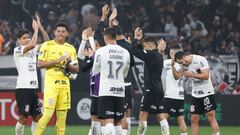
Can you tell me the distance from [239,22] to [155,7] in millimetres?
3166

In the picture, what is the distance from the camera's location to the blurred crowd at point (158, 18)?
28109 mm

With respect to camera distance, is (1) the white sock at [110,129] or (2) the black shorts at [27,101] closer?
(1) the white sock at [110,129]

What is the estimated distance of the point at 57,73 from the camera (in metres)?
16.6

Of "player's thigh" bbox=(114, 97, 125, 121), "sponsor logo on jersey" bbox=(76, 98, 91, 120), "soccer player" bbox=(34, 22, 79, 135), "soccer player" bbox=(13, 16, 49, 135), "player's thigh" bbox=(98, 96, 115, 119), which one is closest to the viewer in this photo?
"player's thigh" bbox=(98, 96, 115, 119)

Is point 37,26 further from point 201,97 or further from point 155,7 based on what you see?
point 155,7

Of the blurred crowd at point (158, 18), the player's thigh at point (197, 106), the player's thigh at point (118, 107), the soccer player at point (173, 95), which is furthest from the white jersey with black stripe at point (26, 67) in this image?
the blurred crowd at point (158, 18)

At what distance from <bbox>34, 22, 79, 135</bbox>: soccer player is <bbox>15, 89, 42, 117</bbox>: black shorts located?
4.55 feet

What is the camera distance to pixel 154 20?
29562mm

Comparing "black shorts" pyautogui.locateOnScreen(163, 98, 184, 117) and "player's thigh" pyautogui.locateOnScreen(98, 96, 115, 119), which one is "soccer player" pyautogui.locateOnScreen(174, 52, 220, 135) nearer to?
"black shorts" pyautogui.locateOnScreen(163, 98, 184, 117)

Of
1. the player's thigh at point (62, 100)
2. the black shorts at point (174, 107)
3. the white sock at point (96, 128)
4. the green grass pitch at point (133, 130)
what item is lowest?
the green grass pitch at point (133, 130)

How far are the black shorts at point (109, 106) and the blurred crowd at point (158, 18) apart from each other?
38.0 ft

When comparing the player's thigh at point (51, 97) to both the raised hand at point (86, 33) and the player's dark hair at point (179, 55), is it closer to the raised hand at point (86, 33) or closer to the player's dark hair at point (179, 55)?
the raised hand at point (86, 33)

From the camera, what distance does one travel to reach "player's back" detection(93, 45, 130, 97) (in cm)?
1527

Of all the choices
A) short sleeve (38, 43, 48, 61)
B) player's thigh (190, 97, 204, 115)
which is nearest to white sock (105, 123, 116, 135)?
short sleeve (38, 43, 48, 61)
